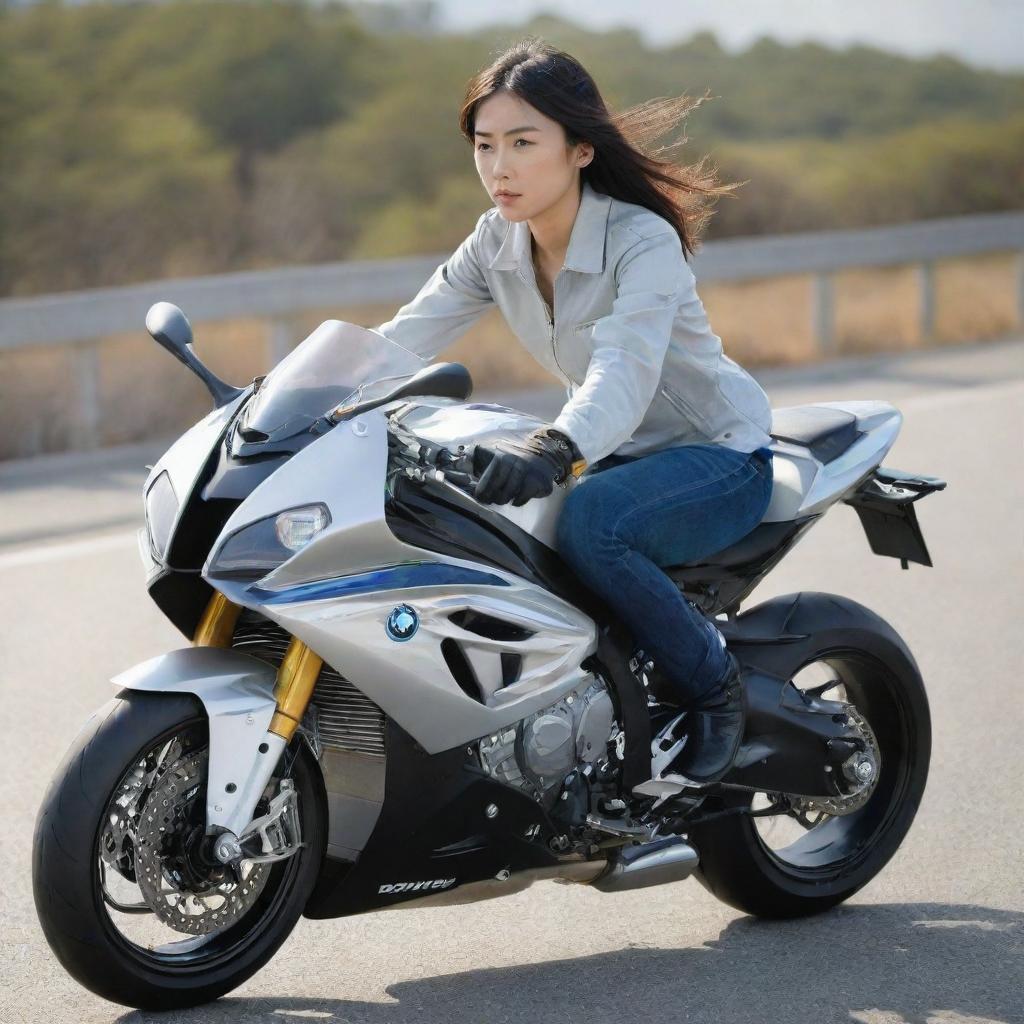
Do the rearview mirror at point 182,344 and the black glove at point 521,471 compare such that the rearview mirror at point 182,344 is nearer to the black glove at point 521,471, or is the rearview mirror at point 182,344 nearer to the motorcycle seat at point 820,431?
the black glove at point 521,471

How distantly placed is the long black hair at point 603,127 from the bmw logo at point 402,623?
1.21 m

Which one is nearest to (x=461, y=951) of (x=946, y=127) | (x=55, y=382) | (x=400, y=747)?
(x=400, y=747)

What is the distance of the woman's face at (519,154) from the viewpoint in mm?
4234

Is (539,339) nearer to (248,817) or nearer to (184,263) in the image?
(248,817)

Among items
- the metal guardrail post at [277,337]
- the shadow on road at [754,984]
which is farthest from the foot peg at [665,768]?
the metal guardrail post at [277,337]

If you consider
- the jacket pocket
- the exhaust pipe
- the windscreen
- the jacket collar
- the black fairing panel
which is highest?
the jacket collar

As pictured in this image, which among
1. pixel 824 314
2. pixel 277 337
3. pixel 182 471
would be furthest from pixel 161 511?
pixel 824 314

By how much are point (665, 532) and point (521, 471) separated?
0.68 meters

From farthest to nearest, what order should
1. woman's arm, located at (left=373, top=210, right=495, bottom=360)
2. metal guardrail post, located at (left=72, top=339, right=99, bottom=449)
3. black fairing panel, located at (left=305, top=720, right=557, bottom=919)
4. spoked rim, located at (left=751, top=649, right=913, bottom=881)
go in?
metal guardrail post, located at (left=72, top=339, right=99, bottom=449) → spoked rim, located at (left=751, top=649, right=913, bottom=881) → woman's arm, located at (left=373, top=210, right=495, bottom=360) → black fairing panel, located at (left=305, top=720, right=557, bottom=919)

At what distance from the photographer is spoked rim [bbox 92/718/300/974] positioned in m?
3.68

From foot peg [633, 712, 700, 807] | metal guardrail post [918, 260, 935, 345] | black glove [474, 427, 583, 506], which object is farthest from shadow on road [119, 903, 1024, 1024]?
metal guardrail post [918, 260, 935, 345]

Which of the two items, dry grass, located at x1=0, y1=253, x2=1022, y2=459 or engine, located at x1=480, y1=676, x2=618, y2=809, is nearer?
engine, located at x1=480, y1=676, x2=618, y2=809

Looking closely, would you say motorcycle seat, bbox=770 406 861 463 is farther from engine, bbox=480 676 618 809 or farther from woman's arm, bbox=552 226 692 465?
engine, bbox=480 676 618 809

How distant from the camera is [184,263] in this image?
736 inches
